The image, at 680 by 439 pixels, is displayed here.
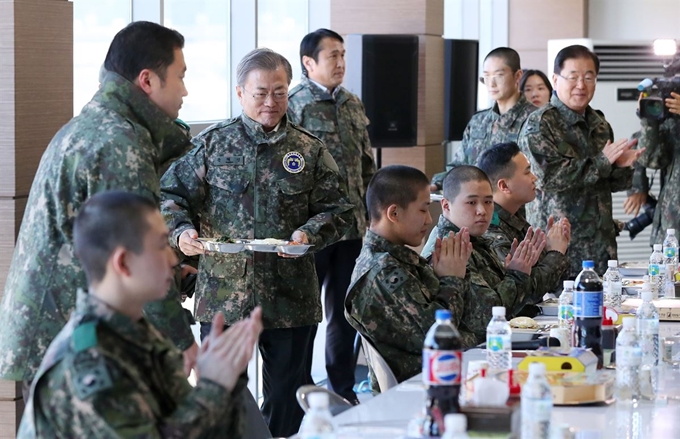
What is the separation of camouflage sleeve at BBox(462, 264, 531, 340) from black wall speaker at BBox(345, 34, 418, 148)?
2865mm

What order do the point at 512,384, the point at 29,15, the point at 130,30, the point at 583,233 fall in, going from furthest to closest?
the point at 583,233
the point at 29,15
the point at 130,30
the point at 512,384

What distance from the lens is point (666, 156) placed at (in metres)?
6.91

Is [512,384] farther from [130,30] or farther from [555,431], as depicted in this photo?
[130,30]

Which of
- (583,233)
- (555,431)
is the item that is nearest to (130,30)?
(555,431)

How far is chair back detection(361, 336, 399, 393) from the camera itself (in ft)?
10.8

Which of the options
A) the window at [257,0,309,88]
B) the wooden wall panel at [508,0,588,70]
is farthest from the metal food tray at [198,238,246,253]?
the wooden wall panel at [508,0,588,70]

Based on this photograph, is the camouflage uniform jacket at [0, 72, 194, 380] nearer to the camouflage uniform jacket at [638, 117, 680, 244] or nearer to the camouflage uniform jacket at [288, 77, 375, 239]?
the camouflage uniform jacket at [288, 77, 375, 239]

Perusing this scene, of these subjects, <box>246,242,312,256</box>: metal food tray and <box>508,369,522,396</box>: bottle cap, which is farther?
<box>246,242,312,256</box>: metal food tray

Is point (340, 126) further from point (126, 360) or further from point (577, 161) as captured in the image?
point (126, 360)

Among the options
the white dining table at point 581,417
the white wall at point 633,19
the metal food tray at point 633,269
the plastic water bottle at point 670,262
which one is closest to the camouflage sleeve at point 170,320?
→ the white dining table at point 581,417

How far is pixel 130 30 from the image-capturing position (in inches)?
118

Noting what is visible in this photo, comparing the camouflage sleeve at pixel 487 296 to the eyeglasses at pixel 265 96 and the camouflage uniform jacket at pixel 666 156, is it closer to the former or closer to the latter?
the eyeglasses at pixel 265 96

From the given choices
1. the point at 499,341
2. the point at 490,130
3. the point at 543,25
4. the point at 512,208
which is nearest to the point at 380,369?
the point at 499,341

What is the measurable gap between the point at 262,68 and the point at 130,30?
127 centimetres
